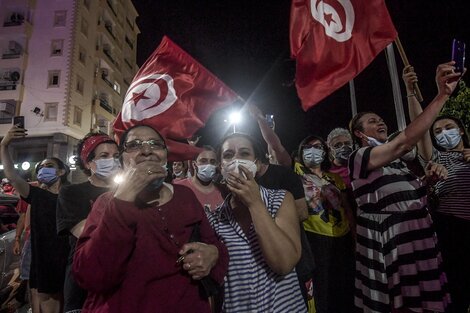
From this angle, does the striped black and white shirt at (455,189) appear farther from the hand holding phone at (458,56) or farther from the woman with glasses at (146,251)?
the woman with glasses at (146,251)

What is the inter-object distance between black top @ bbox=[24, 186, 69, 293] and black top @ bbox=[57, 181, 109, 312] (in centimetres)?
81

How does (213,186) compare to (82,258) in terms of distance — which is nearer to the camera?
(82,258)

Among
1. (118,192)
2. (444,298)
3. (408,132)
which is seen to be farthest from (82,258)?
(444,298)

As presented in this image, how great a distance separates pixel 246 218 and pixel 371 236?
1.19m

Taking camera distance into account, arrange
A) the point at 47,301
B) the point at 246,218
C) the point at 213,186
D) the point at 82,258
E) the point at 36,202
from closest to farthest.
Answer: the point at 82,258 → the point at 246,218 → the point at 47,301 → the point at 36,202 → the point at 213,186

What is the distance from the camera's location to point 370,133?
3184mm

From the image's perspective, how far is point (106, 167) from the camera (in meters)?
3.22

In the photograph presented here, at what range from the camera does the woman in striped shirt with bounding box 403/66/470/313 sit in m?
3.27

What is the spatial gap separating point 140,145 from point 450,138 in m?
3.32

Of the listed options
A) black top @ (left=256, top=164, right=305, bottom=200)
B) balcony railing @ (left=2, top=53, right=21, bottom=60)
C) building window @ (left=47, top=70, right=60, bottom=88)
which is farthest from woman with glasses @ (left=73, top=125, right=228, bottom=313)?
balcony railing @ (left=2, top=53, right=21, bottom=60)

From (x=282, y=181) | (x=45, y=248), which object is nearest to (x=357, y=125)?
(x=282, y=181)

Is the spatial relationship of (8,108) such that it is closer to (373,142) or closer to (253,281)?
(373,142)

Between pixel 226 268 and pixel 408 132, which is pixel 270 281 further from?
pixel 408 132

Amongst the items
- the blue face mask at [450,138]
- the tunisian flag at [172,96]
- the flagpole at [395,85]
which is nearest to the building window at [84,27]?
the tunisian flag at [172,96]
